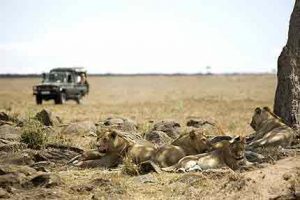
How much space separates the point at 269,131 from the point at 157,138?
267 centimetres

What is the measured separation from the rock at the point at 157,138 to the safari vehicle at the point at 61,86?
2452cm

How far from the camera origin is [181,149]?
37.8 feet

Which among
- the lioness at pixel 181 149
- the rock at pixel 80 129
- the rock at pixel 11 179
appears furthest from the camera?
the rock at pixel 80 129

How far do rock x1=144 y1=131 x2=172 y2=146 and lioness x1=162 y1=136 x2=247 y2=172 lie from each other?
356cm

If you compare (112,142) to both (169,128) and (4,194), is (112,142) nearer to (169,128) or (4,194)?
(4,194)

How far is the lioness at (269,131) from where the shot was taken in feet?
43.9

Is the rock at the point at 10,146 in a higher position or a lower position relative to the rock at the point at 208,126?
higher

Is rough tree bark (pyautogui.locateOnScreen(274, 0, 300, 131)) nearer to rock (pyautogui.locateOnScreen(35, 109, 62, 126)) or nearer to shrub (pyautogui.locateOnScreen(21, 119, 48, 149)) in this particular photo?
shrub (pyautogui.locateOnScreen(21, 119, 48, 149))

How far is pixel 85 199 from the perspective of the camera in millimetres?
9164

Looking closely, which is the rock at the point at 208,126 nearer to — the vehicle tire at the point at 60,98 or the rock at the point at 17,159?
the rock at the point at 17,159

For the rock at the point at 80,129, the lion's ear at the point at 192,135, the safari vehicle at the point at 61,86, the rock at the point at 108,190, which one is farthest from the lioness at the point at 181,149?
the safari vehicle at the point at 61,86

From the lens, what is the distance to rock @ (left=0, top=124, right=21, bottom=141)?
14812mm

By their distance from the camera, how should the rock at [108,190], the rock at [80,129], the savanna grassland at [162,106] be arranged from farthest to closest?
the savanna grassland at [162,106] → the rock at [80,129] → the rock at [108,190]

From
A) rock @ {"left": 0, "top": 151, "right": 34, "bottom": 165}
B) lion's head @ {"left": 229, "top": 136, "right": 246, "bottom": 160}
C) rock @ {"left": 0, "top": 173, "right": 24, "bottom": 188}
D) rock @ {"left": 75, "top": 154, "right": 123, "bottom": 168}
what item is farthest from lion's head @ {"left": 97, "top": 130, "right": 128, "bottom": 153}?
rock @ {"left": 0, "top": 173, "right": 24, "bottom": 188}
